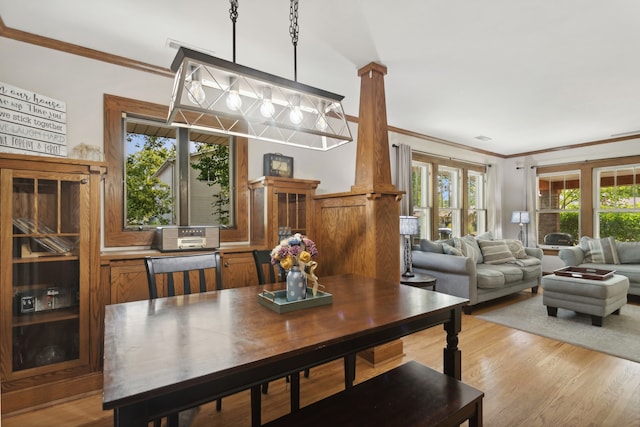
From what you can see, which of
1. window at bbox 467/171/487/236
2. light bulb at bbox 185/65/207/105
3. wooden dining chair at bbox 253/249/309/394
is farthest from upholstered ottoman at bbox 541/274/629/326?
light bulb at bbox 185/65/207/105

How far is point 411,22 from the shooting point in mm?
2238

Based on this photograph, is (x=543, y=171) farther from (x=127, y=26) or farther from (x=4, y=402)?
(x=4, y=402)

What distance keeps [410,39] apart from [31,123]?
2873mm

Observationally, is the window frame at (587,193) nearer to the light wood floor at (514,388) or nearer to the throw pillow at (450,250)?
the throw pillow at (450,250)

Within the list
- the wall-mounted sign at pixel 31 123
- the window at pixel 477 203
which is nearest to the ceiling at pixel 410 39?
the wall-mounted sign at pixel 31 123

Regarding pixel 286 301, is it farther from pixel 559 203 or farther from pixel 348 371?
pixel 559 203

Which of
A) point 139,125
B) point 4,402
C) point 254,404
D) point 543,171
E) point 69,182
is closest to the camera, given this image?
point 254,404

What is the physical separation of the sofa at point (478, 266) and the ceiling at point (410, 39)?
6.56 feet

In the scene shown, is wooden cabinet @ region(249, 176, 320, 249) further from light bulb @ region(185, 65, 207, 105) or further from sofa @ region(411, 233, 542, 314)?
sofa @ region(411, 233, 542, 314)

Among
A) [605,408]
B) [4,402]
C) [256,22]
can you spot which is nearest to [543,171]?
[605,408]

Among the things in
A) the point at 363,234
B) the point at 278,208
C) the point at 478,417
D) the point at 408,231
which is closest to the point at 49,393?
the point at 278,208

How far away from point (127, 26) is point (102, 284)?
72.8 inches

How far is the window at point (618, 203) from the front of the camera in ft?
18.2

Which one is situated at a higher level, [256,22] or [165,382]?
[256,22]
